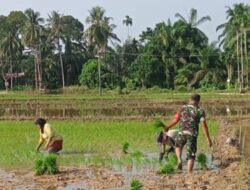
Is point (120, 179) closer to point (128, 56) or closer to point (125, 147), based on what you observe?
point (125, 147)

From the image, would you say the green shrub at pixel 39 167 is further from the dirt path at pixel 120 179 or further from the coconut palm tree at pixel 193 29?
the coconut palm tree at pixel 193 29

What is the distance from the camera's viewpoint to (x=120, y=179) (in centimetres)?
842

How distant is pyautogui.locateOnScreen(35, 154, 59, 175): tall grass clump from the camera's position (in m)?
9.01

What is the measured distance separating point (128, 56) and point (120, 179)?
50.7m

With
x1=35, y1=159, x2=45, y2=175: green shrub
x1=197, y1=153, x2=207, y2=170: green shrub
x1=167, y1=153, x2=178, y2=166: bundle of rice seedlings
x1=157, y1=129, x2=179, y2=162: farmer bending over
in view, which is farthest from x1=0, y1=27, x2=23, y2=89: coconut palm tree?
x1=197, y1=153, x2=207, y2=170: green shrub

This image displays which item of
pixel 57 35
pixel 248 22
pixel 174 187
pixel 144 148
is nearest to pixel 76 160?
pixel 144 148

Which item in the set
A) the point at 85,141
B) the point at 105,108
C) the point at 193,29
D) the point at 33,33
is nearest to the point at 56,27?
the point at 33,33

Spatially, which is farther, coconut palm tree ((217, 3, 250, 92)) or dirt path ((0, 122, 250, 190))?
coconut palm tree ((217, 3, 250, 92))

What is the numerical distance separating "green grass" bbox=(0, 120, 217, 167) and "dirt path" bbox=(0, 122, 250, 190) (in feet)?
3.88

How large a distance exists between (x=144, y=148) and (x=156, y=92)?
35.0m

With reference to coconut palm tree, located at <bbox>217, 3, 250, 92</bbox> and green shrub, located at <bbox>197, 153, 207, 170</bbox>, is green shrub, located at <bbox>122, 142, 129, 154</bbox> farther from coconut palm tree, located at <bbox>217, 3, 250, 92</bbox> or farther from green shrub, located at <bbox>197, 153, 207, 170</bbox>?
coconut palm tree, located at <bbox>217, 3, 250, 92</bbox>

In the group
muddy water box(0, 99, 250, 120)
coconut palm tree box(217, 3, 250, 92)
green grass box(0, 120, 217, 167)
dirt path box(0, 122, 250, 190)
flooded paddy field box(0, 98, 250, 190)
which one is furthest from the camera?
coconut palm tree box(217, 3, 250, 92)

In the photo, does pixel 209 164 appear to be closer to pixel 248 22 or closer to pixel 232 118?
pixel 232 118

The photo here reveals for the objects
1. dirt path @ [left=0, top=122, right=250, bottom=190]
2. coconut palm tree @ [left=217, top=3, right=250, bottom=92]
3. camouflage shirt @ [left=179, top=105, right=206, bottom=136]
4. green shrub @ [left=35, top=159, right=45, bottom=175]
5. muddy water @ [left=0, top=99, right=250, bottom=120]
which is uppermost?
coconut palm tree @ [left=217, top=3, right=250, bottom=92]
